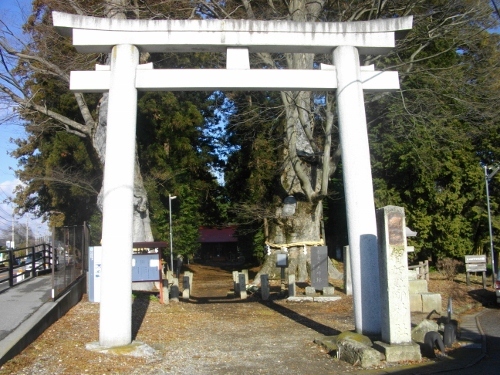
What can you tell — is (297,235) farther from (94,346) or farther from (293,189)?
(94,346)

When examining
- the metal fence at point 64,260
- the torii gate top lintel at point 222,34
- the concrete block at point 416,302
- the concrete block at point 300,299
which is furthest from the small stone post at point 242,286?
the torii gate top lintel at point 222,34

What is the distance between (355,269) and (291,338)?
225 centimetres

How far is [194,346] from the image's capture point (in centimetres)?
1102

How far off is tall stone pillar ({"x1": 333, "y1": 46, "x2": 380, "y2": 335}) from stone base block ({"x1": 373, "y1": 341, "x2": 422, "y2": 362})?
1064mm

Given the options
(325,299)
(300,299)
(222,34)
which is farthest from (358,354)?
(300,299)

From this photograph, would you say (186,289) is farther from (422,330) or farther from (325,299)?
(422,330)

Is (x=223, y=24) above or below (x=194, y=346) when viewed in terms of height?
above

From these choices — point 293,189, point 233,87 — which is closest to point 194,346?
point 233,87

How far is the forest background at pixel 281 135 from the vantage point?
2077cm

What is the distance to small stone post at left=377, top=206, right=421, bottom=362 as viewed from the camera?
30.6 ft

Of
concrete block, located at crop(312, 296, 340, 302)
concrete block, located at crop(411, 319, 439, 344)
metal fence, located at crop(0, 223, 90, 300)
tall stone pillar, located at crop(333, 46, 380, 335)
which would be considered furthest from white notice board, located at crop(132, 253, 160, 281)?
concrete block, located at crop(411, 319, 439, 344)

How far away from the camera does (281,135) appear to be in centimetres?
2944

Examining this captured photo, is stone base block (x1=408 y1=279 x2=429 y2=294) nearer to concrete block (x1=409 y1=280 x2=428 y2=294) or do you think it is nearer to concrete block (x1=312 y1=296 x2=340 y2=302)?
concrete block (x1=409 y1=280 x2=428 y2=294)

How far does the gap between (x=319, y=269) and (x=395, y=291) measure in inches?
395
